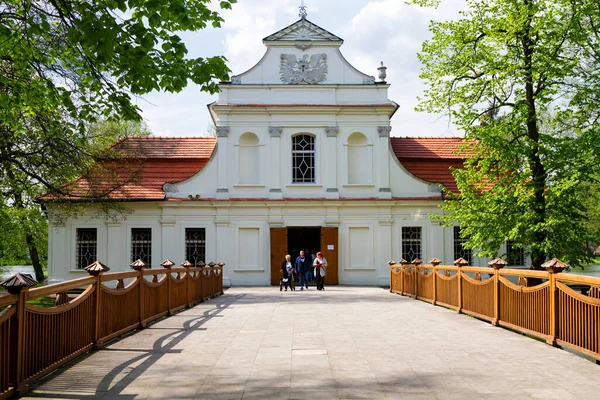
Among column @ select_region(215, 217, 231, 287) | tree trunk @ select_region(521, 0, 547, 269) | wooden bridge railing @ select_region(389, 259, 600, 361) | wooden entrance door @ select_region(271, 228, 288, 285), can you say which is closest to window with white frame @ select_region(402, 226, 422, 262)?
wooden entrance door @ select_region(271, 228, 288, 285)

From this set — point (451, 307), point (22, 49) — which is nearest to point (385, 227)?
point (451, 307)

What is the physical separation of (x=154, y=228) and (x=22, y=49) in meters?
20.3

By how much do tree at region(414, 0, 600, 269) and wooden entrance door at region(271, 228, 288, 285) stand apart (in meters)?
9.66

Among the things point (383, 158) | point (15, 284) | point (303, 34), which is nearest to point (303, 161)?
point (383, 158)

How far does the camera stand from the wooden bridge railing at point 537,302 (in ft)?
30.8

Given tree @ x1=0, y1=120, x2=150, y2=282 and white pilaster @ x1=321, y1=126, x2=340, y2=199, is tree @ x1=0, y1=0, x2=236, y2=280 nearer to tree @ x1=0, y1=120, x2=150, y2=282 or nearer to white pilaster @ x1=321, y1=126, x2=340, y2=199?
tree @ x1=0, y1=120, x2=150, y2=282

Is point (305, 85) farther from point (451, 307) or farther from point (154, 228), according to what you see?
point (451, 307)

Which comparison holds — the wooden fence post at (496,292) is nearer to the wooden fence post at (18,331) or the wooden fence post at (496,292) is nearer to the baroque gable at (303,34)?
the wooden fence post at (18,331)

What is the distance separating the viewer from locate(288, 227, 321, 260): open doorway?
34.9m

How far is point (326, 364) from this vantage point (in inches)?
351

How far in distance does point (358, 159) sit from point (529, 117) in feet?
36.1

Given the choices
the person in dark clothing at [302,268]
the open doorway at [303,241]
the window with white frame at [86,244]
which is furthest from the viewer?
the open doorway at [303,241]

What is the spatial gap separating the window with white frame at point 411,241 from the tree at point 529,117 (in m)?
7.53

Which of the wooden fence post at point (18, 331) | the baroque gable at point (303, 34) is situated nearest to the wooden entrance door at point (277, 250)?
the baroque gable at point (303, 34)
